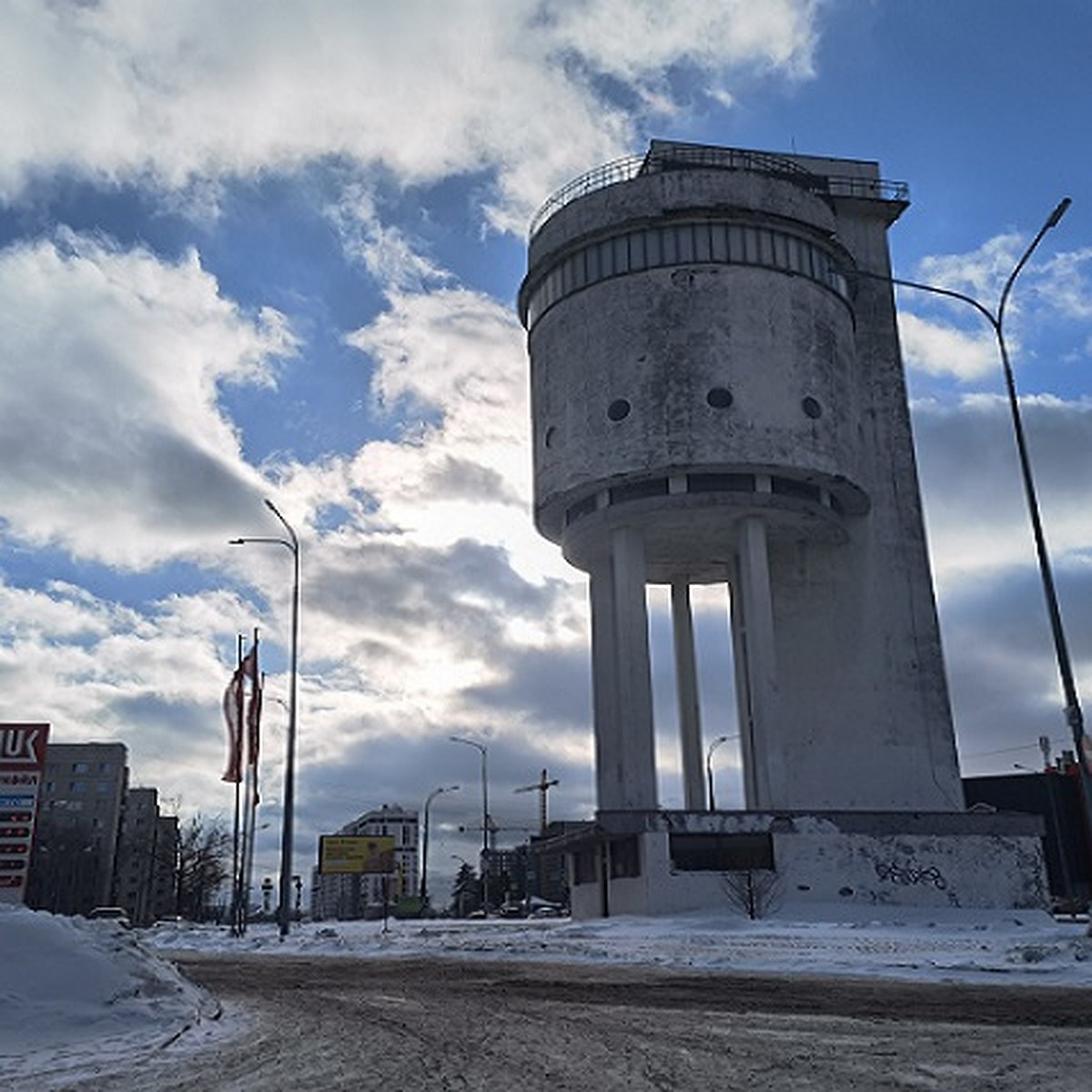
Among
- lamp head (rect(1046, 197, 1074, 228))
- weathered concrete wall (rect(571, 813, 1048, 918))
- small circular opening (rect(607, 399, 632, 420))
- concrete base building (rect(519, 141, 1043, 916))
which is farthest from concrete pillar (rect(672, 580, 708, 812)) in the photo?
lamp head (rect(1046, 197, 1074, 228))

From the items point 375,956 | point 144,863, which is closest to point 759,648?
point 375,956

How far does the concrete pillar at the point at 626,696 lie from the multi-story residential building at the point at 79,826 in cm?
7467

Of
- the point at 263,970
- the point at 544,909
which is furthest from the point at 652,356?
the point at 544,909

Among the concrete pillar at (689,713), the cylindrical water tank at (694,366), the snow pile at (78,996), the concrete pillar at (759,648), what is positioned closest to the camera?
the snow pile at (78,996)

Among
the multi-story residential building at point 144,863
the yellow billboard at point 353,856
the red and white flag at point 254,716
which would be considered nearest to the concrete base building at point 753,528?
the red and white flag at point 254,716

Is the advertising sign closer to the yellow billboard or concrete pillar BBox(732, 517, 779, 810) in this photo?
concrete pillar BBox(732, 517, 779, 810)

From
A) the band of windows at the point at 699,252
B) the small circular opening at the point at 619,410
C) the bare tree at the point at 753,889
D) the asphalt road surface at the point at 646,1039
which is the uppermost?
the band of windows at the point at 699,252

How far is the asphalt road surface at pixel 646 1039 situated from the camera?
25.9 feet

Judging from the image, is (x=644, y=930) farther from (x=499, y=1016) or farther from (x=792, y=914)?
(x=499, y=1016)

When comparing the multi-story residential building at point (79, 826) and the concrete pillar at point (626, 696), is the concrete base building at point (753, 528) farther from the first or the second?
the multi-story residential building at point (79, 826)

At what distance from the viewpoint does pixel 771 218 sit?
167ft

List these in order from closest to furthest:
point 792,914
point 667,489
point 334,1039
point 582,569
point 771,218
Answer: point 334,1039
point 792,914
point 667,489
point 771,218
point 582,569

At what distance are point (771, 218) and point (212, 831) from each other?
279ft

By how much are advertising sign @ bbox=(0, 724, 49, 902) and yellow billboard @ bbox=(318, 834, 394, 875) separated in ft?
213
